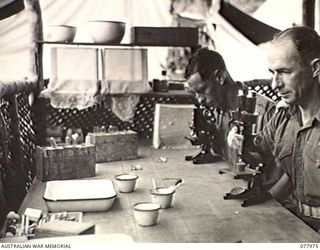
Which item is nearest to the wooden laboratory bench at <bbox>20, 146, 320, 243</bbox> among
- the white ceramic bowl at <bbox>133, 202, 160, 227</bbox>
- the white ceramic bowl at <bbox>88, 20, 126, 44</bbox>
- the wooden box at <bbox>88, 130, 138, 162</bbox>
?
the white ceramic bowl at <bbox>133, 202, 160, 227</bbox>

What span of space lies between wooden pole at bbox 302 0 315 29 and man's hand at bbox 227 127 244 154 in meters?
0.44

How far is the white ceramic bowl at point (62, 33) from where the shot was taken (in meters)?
2.18

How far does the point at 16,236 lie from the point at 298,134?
95cm

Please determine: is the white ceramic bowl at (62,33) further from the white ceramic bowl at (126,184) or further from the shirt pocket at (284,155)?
the shirt pocket at (284,155)

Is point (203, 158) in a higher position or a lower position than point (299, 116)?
lower

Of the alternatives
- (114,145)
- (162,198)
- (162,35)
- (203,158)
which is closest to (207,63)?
(162,35)

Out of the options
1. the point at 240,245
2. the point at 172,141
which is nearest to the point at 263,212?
the point at 240,245

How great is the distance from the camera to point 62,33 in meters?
2.21

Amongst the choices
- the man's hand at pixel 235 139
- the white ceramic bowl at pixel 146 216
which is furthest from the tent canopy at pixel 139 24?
the white ceramic bowl at pixel 146 216

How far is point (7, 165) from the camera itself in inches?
69.0

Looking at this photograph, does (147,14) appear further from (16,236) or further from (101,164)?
(16,236)

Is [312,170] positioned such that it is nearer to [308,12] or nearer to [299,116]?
[299,116]

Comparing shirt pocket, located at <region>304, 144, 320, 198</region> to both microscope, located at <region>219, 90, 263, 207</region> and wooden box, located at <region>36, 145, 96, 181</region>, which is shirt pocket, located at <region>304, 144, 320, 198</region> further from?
wooden box, located at <region>36, 145, 96, 181</region>

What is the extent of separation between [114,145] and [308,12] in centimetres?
95
